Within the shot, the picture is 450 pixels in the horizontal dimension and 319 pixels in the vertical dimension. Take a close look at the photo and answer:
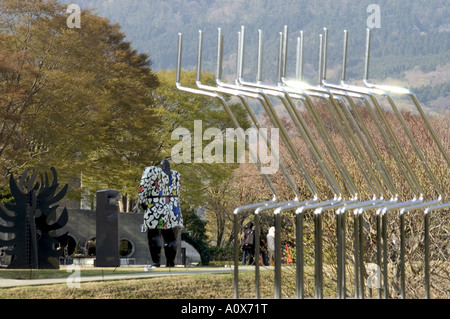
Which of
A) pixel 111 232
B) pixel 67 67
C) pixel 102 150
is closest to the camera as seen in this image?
pixel 111 232

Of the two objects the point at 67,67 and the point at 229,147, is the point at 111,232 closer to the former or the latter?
the point at 67,67

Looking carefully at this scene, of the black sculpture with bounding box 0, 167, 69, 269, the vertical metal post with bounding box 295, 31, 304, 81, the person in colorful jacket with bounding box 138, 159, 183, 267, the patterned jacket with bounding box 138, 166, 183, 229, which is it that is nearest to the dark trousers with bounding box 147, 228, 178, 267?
the person in colorful jacket with bounding box 138, 159, 183, 267

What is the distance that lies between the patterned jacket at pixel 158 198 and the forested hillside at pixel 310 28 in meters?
65.9

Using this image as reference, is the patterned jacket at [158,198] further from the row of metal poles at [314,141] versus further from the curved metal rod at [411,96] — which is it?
the curved metal rod at [411,96]

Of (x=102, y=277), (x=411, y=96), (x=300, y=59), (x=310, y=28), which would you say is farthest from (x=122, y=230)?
A: (x=310, y=28)

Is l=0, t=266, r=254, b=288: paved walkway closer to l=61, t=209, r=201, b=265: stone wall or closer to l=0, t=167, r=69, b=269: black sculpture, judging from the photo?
l=0, t=167, r=69, b=269: black sculpture

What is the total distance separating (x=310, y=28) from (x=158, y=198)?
9093 cm

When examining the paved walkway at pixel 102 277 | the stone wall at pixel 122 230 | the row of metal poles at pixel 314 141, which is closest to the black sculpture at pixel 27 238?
the paved walkway at pixel 102 277

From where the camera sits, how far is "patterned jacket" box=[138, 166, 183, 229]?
12562 mm

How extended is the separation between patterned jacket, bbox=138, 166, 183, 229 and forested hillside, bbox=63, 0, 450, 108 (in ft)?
216

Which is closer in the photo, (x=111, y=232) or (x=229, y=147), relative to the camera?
(x=111, y=232)

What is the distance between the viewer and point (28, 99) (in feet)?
87.5

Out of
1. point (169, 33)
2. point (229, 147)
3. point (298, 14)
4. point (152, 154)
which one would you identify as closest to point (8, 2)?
point (152, 154)

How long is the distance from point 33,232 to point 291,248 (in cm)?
526
